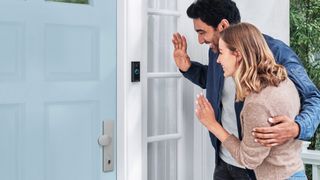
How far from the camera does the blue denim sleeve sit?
182 cm

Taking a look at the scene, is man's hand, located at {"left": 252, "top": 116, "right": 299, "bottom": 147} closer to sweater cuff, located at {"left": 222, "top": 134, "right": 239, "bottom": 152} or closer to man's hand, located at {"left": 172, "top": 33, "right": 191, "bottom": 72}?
sweater cuff, located at {"left": 222, "top": 134, "right": 239, "bottom": 152}

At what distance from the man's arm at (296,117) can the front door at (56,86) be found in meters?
0.83

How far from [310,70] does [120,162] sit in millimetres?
4451

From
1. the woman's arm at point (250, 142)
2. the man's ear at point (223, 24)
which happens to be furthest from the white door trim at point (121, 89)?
the woman's arm at point (250, 142)

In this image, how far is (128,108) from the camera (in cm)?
231

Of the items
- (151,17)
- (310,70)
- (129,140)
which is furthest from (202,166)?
(310,70)

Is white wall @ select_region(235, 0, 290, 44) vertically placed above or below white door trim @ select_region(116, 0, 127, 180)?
above

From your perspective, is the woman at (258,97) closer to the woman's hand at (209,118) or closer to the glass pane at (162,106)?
the woman's hand at (209,118)

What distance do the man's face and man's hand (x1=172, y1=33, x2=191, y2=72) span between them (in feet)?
0.69

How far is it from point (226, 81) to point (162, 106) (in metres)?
0.52

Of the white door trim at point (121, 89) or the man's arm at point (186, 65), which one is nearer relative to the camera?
the white door trim at point (121, 89)

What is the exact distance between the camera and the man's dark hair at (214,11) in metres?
2.13

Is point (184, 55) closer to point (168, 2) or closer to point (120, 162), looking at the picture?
point (168, 2)

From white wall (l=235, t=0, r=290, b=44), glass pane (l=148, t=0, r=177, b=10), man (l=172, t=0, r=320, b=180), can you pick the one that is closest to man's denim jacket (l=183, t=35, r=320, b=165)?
man (l=172, t=0, r=320, b=180)
